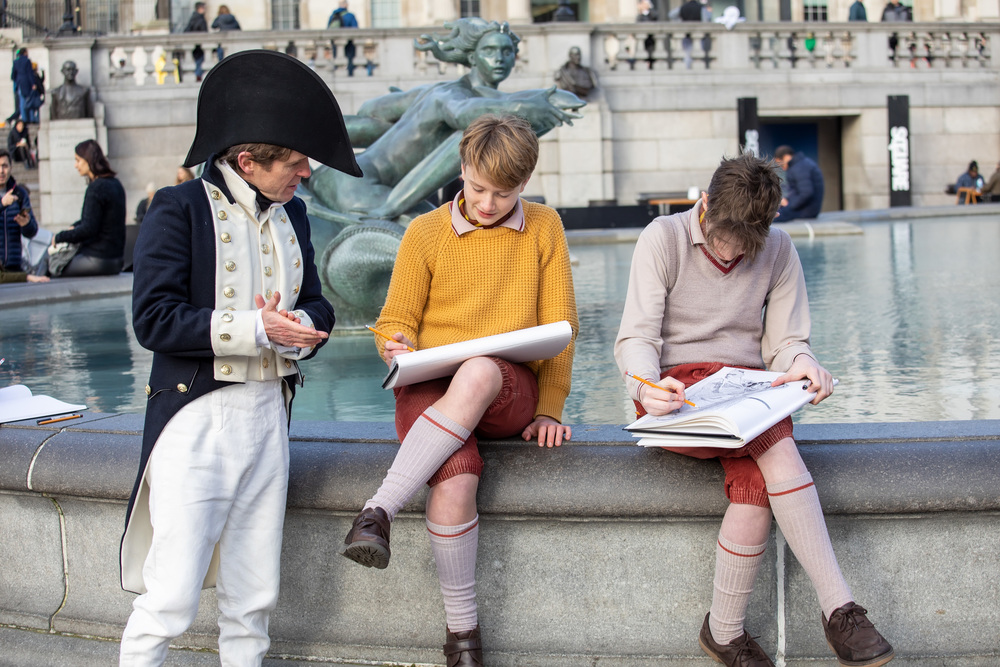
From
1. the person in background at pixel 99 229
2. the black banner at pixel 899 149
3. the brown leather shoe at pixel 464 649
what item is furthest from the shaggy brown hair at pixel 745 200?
the black banner at pixel 899 149

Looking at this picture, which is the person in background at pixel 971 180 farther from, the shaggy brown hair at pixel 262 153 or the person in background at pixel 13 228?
the shaggy brown hair at pixel 262 153

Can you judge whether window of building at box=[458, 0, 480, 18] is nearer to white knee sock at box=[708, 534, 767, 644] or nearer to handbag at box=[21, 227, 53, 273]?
handbag at box=[21, 227, 53, 273]

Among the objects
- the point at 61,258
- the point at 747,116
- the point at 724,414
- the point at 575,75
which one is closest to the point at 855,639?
the point at 724,414

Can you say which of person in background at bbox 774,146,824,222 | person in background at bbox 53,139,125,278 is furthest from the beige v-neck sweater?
person in background at bbox 774,146,824,222

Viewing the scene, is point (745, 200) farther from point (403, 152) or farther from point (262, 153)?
point (403, 152)

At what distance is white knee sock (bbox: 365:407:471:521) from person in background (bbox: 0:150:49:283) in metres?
7.63

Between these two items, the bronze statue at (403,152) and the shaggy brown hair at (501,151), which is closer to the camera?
the shaggy brown hair at (501,151)

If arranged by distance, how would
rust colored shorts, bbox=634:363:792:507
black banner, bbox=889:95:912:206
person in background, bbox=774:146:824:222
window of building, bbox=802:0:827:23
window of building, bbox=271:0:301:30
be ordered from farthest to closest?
window of building, bbox=802:0:827:23 → window of building, bbox=271:0:301:30 → black banner, bbox=889:95:912:206 → person in background, bbox=774:146:824:222 → rust colored shorts, bbox=634:363:792:507

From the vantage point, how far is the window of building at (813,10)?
33469 mm

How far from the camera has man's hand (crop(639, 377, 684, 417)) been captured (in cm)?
262

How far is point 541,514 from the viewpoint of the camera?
272cm

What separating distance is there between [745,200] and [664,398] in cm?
55

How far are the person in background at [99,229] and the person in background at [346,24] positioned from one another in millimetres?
12658

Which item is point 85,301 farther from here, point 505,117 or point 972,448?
point 972,448
